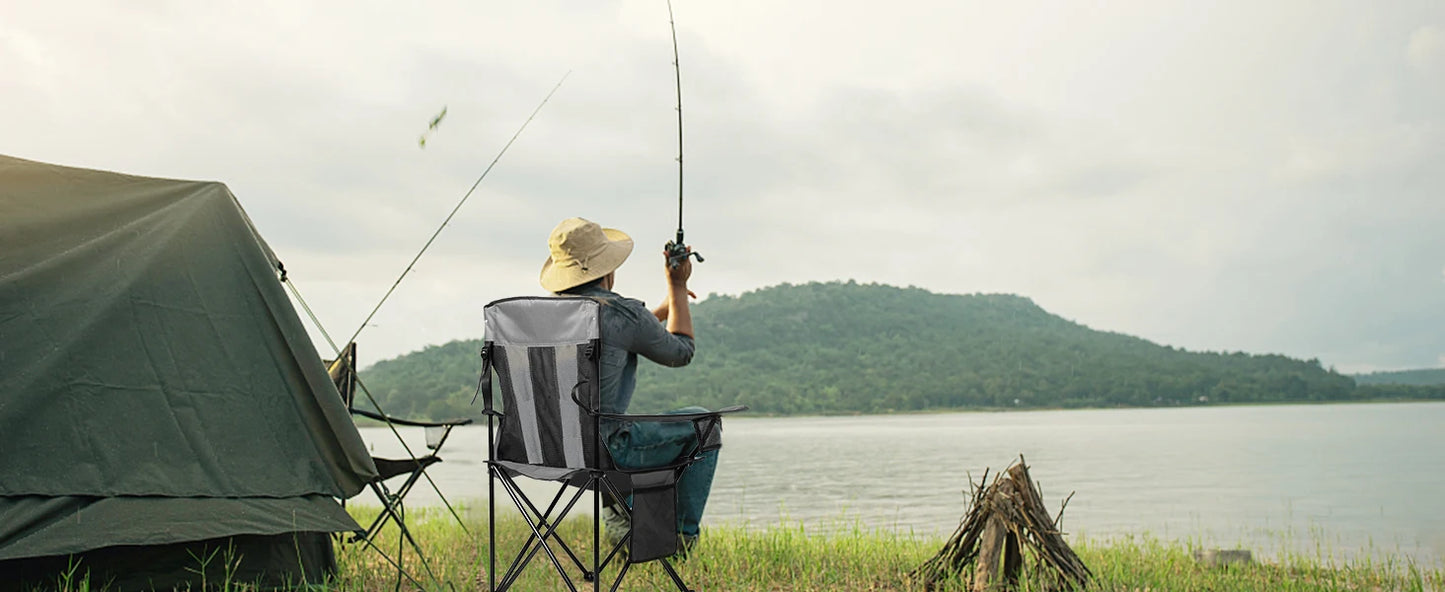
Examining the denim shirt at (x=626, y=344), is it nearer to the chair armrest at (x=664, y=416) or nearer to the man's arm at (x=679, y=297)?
the man's arm at (x=679, y=297)

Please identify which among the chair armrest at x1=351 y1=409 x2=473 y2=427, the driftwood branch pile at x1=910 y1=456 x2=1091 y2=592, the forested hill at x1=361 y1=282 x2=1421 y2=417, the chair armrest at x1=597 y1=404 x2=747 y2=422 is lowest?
the driftwood branch pile at x1=910 y1=456 x2=1091 y2=592

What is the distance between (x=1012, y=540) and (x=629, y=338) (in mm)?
1288

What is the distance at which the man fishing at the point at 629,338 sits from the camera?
9.22 ft

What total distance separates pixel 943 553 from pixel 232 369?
2.18 m

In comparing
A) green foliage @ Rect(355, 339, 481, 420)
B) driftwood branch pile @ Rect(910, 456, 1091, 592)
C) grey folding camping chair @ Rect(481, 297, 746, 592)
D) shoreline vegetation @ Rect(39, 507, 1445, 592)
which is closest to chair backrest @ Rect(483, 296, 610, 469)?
grey folding camping chair @ Rect(481, 297, 746, 592)

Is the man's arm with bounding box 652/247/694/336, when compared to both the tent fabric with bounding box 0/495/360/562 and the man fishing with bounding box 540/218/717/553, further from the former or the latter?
the tent fabric with bounding box 0/495/360/562

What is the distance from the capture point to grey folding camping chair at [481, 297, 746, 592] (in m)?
2.56

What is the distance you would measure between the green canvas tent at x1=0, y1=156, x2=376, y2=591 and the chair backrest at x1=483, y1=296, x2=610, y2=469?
60cm

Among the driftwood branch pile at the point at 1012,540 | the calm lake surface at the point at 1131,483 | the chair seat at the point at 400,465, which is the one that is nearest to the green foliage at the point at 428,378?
the calm lake surface at the point at 1131,483

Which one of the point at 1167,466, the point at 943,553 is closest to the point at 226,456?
the point at 943,553

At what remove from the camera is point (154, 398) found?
2.79 m

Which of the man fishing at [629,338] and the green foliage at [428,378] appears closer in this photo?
the man fishing at [629,338]

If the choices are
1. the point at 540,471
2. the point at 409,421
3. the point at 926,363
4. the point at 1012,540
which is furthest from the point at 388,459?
the point at 926,363

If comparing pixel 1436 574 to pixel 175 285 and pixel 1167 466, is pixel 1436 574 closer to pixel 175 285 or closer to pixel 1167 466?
pixel 175 285
